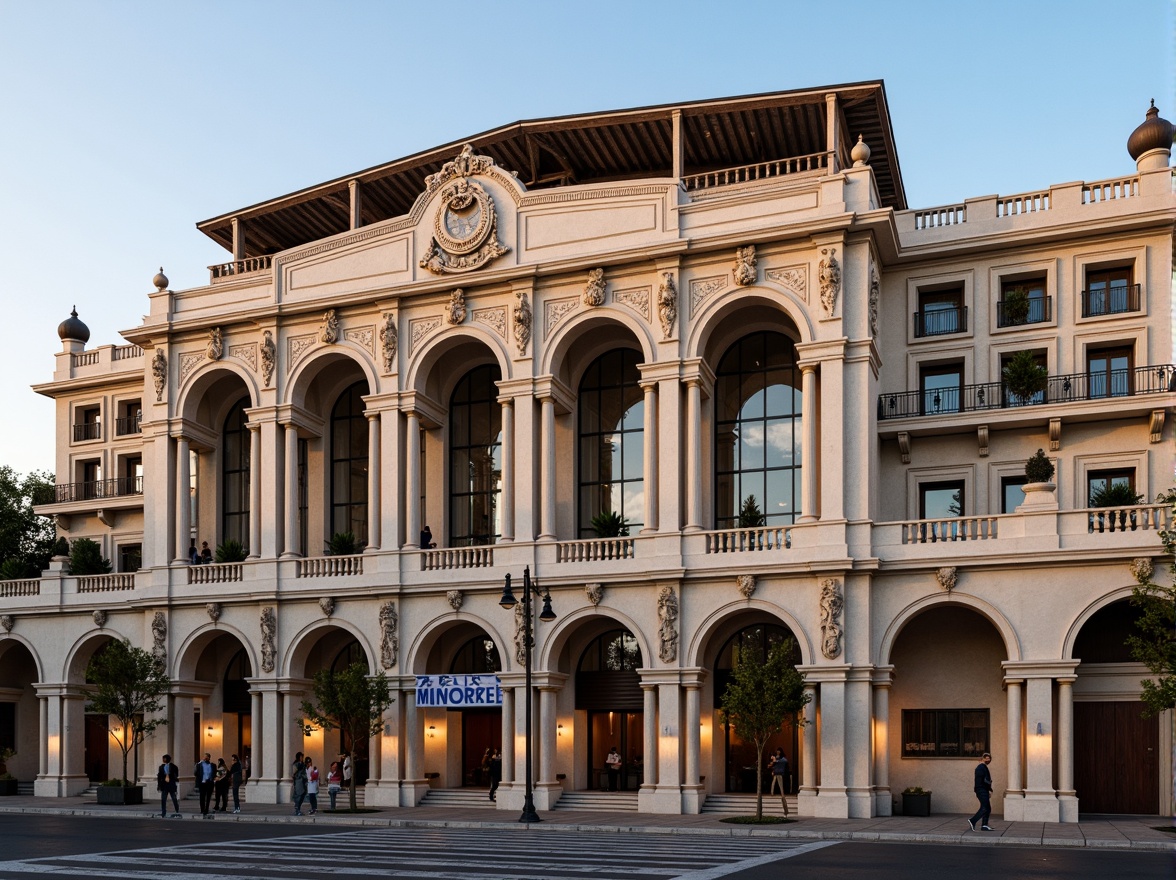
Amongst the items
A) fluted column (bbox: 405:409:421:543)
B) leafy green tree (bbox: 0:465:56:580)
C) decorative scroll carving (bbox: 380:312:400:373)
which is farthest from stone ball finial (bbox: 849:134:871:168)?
leafy green tree (bbox: 0:465:56:580)

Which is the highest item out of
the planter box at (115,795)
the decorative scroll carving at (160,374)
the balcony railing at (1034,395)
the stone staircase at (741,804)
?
the decorative scroll carving at (160,374)

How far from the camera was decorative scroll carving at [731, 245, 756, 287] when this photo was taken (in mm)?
38406

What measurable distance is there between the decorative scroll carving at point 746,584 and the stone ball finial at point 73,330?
37303 mm

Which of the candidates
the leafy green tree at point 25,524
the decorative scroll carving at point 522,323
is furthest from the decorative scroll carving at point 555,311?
the leafy green tree at point 25,524

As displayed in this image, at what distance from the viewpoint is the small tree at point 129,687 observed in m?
43.1

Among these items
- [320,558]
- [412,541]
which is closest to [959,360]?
[412,541]

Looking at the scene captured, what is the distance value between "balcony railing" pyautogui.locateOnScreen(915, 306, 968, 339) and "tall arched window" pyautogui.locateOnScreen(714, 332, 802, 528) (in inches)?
163

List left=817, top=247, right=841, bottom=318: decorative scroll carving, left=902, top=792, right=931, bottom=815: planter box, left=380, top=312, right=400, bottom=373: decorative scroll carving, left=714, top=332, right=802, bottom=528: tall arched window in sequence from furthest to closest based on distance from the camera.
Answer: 1. left=380, top=312, right=400, bottom=373: decorative scroll carving
2. left=714, top=332, right=802, bottom=528: tall arched window
3. left=817, top=247, right=841, bottom=318: decorative scroll carving
4. left=902, top=792, right=931, bottom=815: planter box

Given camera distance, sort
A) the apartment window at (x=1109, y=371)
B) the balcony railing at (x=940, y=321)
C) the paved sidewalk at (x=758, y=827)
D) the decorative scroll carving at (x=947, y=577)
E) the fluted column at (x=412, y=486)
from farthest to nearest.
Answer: the fluted column at (x=412, y=486) → the balcony railing at (x=940, y=321) → the apartment window at (x=1109, y=371) → the decorative scroll carving at (x=947, y=577) → the paved sidewalk at (x=758, y=827)

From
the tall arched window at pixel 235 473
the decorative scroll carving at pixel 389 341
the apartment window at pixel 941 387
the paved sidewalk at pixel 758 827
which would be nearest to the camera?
the paved sidewalk at pixel 758 827

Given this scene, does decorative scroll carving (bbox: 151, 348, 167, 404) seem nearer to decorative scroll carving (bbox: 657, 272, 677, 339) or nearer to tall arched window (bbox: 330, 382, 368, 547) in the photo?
tall arched window (bbox: 330, 382, 368, 547)

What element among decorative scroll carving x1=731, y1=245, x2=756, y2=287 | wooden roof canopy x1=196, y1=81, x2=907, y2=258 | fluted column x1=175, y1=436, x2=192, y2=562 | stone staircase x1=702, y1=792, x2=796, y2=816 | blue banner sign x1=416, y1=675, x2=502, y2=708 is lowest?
stone staircase x1=702, y1=792, x2=796, y2=816

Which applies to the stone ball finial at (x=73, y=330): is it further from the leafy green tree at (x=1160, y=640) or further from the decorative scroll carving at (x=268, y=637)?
the leafy green tree at (x=1160, y=640)

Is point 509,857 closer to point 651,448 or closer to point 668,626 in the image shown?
point 668,626
